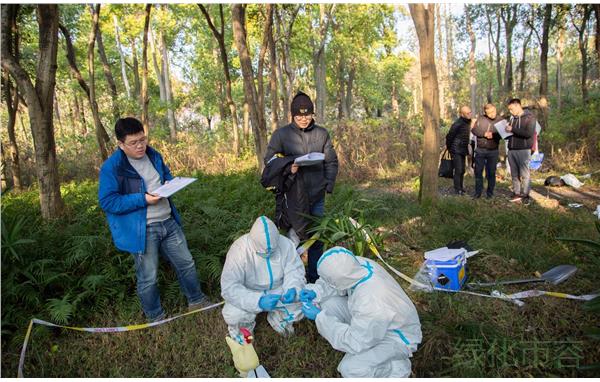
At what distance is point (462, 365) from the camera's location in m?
2.55

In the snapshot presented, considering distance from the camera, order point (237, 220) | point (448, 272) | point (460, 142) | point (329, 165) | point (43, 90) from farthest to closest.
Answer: point (460, 142) < point (237, 220) < point (43, 90) < point (329, 165) < point (448, 272)

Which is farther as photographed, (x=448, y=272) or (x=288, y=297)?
(x=448, y=272)

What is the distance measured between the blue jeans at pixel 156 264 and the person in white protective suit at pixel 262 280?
668 millimetres

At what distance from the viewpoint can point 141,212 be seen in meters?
3.05

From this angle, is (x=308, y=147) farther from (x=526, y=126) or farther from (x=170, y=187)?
(x=526, y=126)

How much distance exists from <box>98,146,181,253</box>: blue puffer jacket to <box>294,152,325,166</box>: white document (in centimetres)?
134

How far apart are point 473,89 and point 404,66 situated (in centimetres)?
965

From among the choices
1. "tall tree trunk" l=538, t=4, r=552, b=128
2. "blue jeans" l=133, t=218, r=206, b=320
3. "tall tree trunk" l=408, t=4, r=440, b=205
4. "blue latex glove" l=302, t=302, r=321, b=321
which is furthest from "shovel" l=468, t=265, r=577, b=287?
"tall tree trunk" l=538, t=4, r=552, b=128

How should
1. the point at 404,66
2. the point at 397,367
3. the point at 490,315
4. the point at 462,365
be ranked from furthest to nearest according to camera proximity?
1. the point at 404,66
2. the point at 490,315
3. the point at 462,365
4. the point at 397,367

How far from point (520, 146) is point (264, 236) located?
5.15m

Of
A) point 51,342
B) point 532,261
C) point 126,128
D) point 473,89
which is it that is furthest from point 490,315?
point 473,89

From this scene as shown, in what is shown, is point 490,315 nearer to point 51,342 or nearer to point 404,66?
point 51,342

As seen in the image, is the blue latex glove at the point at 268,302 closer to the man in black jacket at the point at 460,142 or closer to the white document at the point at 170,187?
the white document at the point at 170,187

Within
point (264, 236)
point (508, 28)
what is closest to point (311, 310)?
point (264, 236)
